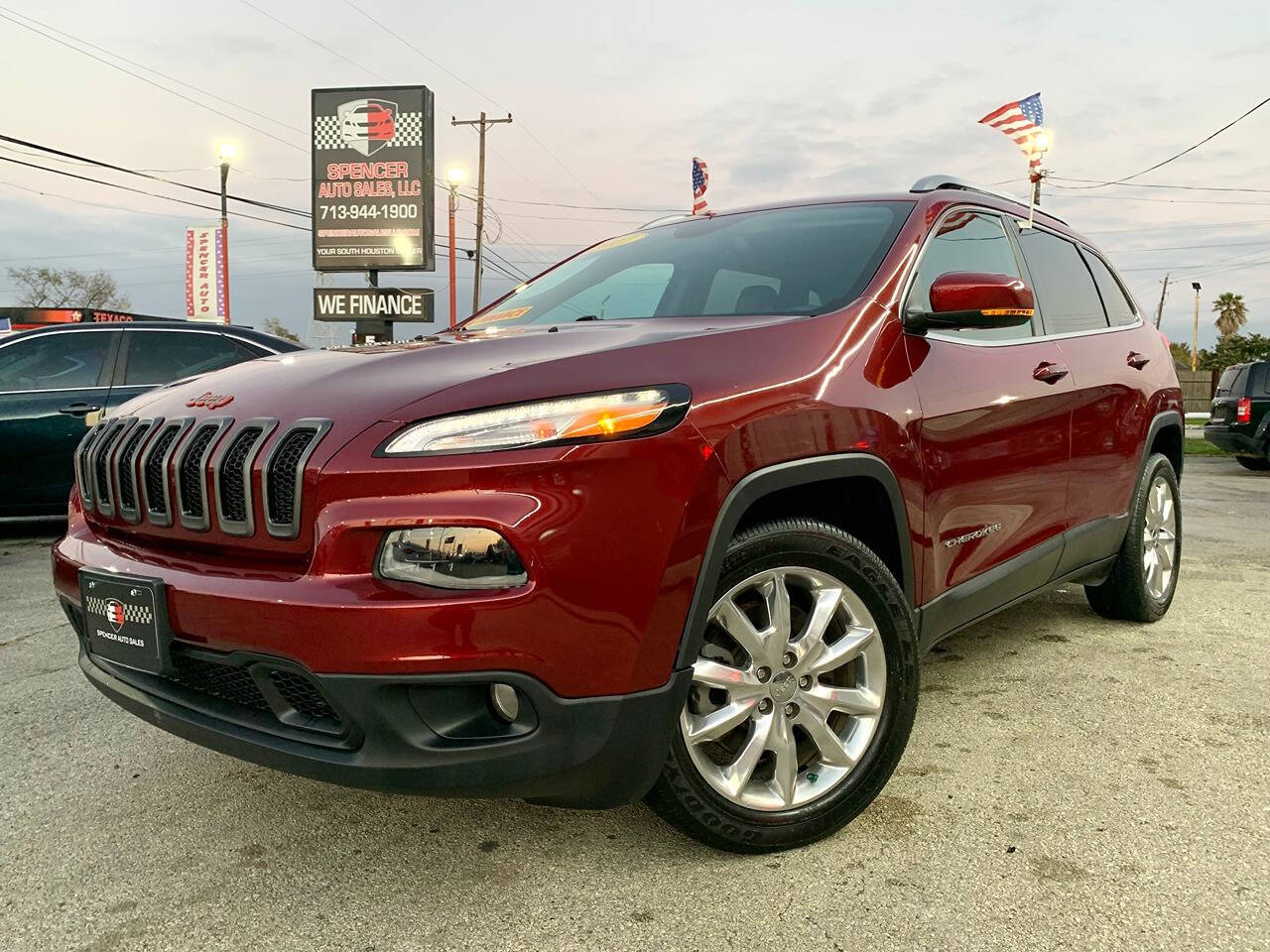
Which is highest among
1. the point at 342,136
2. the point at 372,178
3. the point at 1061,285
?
the point at 342,136

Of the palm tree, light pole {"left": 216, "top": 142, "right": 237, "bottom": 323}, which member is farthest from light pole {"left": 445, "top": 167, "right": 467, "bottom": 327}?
the palm tree

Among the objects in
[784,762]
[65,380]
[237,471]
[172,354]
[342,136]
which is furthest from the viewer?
[342,136]

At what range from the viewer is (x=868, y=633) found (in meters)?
2.42

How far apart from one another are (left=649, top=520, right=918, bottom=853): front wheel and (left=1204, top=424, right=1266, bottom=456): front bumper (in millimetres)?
12844

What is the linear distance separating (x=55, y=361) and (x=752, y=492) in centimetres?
644

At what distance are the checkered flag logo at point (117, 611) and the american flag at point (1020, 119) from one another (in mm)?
Answer: 6430

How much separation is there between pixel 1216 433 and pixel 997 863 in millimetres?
13287

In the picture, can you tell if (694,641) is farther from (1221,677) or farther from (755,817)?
(1221,677)

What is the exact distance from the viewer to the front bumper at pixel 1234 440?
42.8ft

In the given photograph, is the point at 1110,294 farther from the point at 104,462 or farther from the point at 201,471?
the point at 104,462

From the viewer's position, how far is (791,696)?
2.31 metres

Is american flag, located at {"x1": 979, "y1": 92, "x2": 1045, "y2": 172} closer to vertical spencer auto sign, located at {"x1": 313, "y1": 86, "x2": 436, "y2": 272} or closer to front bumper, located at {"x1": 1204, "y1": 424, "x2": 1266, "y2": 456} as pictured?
front bumper, located at {"x1": 1204, "y1": 424, "x2": 1266, "y2": 456}

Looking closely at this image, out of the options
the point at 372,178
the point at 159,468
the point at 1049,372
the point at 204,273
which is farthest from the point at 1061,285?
the point at 204,273

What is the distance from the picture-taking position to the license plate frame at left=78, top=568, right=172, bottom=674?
209cm
